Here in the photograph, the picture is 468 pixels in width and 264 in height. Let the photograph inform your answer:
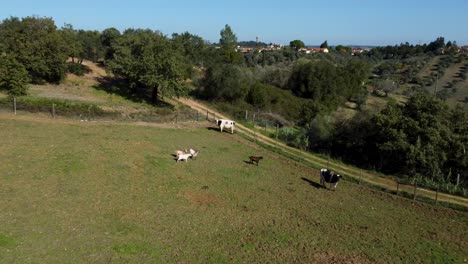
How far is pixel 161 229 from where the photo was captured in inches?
587

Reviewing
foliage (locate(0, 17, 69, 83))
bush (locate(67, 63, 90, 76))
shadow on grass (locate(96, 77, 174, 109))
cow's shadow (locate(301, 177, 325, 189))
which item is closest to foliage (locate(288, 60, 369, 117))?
shadow on grass (locate(96, 77, 174, 109))

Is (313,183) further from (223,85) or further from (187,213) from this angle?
(223,85)

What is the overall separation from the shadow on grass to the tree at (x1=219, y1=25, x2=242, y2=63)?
26.5 meters

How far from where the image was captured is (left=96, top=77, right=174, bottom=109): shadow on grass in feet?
136

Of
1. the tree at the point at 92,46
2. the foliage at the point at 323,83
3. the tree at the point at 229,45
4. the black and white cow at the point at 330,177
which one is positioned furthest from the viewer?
the tree at the point at 229,45

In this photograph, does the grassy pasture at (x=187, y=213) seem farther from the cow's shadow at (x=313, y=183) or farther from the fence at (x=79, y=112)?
the fence at (x=79, y=112)

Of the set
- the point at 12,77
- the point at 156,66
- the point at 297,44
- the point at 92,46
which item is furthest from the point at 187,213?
the point at 297,44

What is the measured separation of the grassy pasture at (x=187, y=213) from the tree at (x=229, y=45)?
160 feet

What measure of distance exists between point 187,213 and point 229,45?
61.7m

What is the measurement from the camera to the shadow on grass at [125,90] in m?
41.5

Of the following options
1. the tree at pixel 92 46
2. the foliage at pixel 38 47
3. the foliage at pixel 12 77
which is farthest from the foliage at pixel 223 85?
the foliage at pixel 12 77

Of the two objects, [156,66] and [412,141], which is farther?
[156,66]

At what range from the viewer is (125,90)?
44625 mm

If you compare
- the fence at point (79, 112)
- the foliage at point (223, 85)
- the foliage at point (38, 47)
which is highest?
the foliage at point (38, 47)
